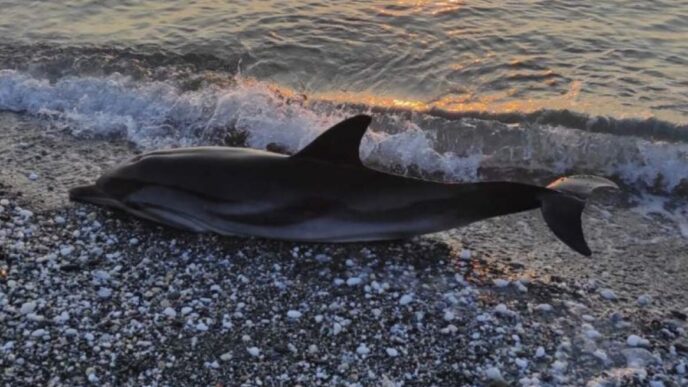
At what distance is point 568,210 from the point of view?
541cm

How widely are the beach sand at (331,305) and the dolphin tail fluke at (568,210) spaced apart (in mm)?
417

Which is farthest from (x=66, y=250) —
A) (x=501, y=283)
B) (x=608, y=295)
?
(x=608, y=295)

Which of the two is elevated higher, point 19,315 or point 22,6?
point 22,6

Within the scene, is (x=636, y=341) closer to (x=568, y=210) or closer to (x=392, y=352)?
(x=568, y=210)

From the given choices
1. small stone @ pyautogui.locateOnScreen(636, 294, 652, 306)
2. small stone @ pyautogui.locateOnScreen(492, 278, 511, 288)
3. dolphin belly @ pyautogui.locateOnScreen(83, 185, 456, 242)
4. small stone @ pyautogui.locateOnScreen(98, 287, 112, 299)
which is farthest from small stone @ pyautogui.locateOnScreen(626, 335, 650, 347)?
small stone @ pyautogui.locateOnScreen(98, 287, 112, 299)

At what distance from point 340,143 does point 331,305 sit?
49.3 inches

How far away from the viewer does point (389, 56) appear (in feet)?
34.6

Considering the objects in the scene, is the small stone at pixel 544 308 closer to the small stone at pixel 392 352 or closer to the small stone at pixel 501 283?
the small stone at pixel 501 283

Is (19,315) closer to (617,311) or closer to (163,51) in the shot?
(617,311)

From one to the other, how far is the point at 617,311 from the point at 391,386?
5.88 feet

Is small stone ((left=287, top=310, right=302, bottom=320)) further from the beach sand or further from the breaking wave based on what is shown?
the breaking wave

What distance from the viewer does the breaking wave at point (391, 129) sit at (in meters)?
8.06

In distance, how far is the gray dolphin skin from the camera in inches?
222

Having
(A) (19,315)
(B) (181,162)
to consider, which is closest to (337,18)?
(B) (181,162)
